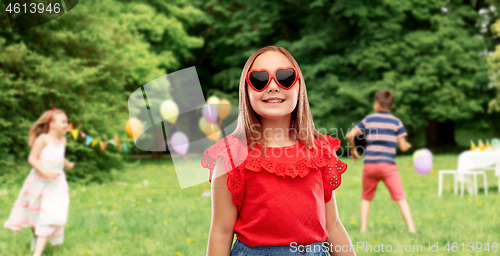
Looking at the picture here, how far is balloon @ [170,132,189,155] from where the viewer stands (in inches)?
49.8

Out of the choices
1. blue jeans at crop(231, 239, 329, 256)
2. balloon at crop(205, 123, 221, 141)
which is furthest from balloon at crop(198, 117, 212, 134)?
blue jeans at crop(231, 239, 329, 256)

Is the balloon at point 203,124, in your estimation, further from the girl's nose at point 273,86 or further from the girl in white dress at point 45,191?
the girl in white dress at point 45,191

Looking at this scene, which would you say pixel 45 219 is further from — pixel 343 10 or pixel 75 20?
pixel 343 10

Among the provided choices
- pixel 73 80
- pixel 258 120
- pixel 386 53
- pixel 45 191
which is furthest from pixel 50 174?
pixel 386 53

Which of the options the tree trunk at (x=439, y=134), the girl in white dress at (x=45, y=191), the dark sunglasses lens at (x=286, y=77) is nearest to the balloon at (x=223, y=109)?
the dark sunglasses lens at (x=286, y=77)

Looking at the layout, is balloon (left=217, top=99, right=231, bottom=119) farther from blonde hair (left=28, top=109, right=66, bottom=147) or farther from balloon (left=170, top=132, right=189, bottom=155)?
blonde hair (left=28, top=109, right=66, bottom=147)

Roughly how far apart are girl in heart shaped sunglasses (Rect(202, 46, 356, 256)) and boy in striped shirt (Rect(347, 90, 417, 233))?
3587 mm

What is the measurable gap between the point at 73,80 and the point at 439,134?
760 inches

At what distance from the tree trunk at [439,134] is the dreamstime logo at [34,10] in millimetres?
22199

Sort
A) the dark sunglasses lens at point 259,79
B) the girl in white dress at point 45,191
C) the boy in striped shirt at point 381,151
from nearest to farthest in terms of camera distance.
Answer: the dark sunglasses lens at point 259,79, the girl in white dress at point 45,191, the boy in striped shirt at point 381,151

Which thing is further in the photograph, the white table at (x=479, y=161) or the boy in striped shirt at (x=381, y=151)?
the white table at (x=479, y=161)

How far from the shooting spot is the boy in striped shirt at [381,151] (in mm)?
5207

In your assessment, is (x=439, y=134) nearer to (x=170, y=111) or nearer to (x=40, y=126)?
(x=40, y=126)

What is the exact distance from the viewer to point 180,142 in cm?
132
